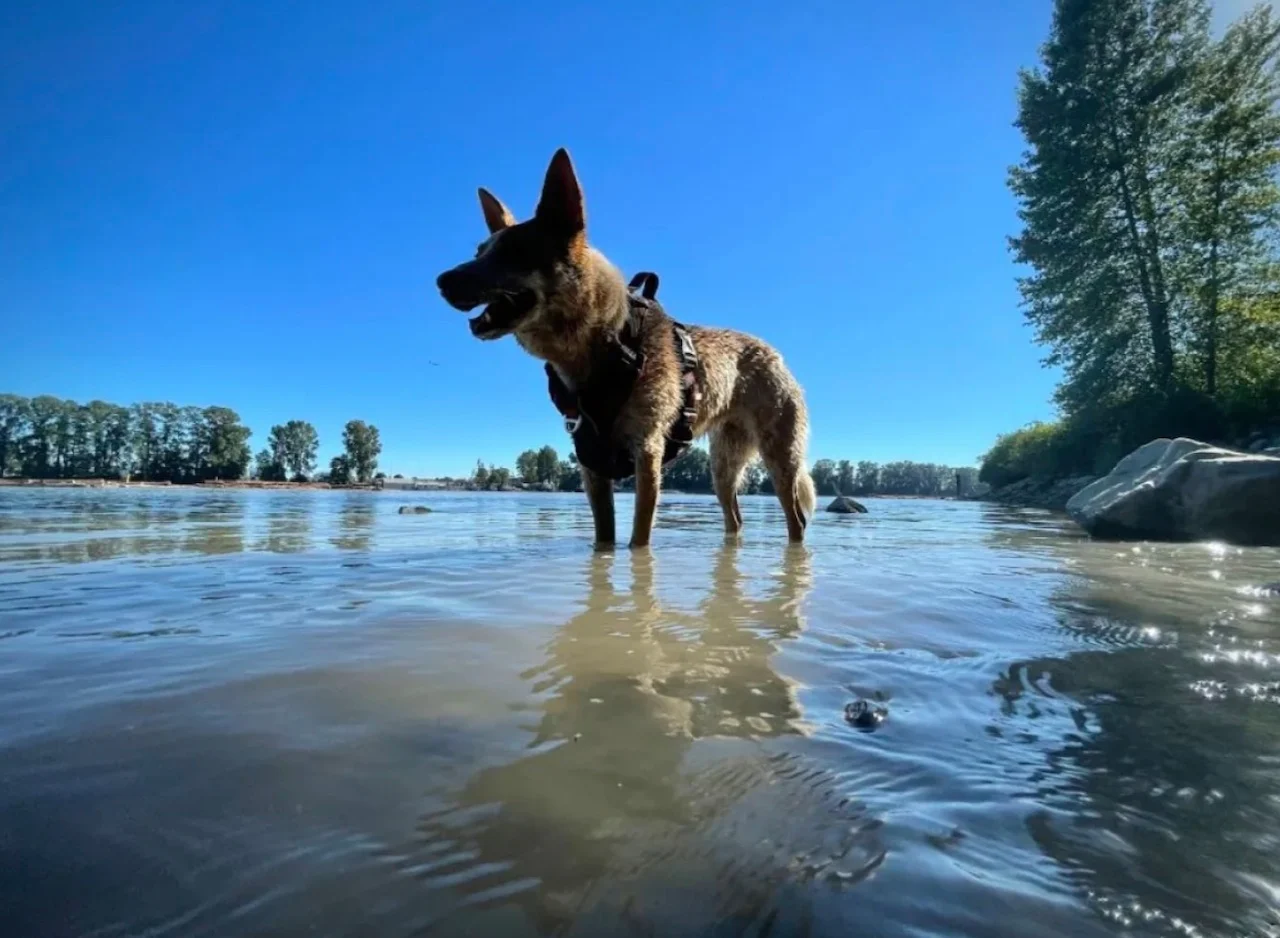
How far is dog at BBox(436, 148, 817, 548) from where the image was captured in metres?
4.21

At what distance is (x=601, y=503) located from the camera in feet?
18.1

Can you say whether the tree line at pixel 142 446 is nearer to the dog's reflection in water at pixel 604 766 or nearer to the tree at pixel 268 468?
the tree at pixel 268 468

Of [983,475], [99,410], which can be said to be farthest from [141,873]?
[99,410]

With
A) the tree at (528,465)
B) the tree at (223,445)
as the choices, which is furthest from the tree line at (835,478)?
the tree at (223,445)

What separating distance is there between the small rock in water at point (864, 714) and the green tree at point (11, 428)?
Answer: 457 ft

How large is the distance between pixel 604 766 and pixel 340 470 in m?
121

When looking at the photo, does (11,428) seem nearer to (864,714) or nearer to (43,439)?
(43,439)

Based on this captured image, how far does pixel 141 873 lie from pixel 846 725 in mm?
1400

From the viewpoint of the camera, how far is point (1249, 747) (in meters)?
1.42

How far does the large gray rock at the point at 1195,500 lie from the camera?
7.33 m

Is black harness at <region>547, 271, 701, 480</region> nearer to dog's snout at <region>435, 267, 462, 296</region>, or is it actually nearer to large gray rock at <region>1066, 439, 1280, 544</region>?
dog's snout at <region>435, 267, 462, 296</region>

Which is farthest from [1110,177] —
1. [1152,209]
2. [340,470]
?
[340,470]

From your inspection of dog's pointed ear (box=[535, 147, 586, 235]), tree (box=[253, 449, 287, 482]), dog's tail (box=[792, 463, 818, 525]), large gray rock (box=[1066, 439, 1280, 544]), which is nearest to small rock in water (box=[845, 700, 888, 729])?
dog's pointed ear (box=[535, 147, 586, 235])

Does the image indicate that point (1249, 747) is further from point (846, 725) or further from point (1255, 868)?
point (846, 725)
